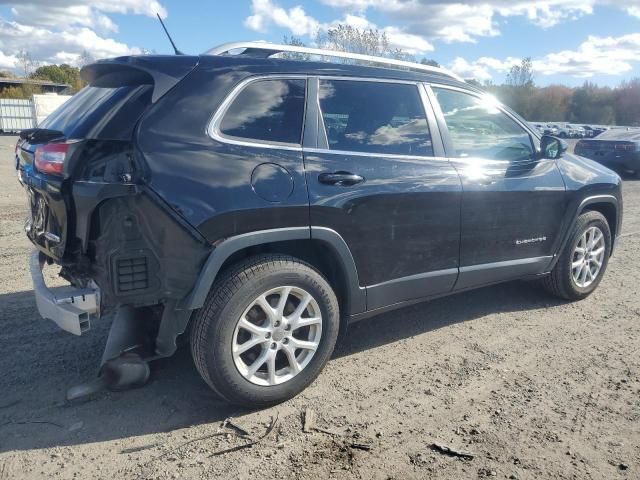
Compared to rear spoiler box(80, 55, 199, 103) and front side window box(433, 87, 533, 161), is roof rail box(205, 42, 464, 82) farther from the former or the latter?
front side window box(433, 87, 533, 161)

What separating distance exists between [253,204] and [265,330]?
2.41ft

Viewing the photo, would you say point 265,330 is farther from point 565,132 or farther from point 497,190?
point 565,132

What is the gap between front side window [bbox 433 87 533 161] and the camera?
4.12 metres

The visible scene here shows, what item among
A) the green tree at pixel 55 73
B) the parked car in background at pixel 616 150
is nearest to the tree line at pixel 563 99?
the green tree at pixel 55 73

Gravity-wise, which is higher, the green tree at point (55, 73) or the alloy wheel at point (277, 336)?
the green tree at point (55, 73)

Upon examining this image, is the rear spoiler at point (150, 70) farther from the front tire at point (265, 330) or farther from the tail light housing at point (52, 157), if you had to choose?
the front tire at point (265, 330)

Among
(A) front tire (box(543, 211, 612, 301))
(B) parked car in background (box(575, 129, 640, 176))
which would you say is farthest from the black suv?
(B) parked car in background (box(575, 129, 640, 176))

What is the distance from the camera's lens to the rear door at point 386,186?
3434mm

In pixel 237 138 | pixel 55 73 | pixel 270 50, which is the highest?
pixel 55 73

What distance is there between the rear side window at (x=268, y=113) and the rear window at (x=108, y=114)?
467mm

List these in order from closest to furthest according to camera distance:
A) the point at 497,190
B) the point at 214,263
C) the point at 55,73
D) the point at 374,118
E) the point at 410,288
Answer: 1. the point at 214,263
2. the point at 374,118
3. the point at 410,288
4. the point at 497,190
5. the point at 55,73

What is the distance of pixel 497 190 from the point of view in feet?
13.9

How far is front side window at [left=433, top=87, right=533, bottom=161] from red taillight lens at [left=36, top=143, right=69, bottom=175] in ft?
8.38

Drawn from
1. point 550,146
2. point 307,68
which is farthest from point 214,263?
point 550,146
